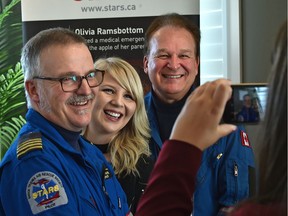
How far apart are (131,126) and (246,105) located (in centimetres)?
189

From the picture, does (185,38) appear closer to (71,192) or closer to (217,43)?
(71,192)

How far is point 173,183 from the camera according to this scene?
73cm

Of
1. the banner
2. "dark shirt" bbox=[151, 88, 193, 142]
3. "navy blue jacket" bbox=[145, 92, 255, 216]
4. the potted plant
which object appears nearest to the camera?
"navy blue jacket" bbox=[145, 92, 255, 216]

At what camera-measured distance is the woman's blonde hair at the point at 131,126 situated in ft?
9.02

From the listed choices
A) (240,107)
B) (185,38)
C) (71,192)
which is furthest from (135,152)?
(240,107)

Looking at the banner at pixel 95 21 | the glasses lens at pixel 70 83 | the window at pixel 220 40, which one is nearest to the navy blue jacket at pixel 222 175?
the glasses lens at pixel 70 83

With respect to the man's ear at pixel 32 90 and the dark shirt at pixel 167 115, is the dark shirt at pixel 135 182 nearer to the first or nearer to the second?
the dark shirt at pixel 167 115

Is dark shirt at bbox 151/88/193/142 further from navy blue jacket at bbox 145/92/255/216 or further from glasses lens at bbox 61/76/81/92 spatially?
glasses lens at bbox 61/76/81/92

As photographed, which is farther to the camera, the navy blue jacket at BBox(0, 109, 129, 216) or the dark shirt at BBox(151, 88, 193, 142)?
the dark shirt at BBox(151, 88, 193, 142)

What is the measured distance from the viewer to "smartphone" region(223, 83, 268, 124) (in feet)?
3.24

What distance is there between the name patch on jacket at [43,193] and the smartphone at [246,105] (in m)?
0.76

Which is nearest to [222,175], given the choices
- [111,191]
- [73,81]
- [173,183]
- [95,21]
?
[111,191]

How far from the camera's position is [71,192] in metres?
1.67

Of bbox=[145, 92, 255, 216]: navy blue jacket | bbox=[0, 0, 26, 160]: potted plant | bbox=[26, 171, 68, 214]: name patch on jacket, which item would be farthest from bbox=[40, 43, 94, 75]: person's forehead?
bbox=[0, 0, 26, 160]: potted plant
